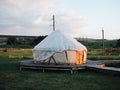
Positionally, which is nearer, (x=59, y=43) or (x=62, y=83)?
(x=62, y=83)

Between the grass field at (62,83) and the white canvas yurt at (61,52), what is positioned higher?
the white canvas yurt at (61,52)

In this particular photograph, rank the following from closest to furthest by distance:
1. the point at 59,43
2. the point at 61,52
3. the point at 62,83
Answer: the point at 62,83 → the point at 61,52 → the point at 59,43

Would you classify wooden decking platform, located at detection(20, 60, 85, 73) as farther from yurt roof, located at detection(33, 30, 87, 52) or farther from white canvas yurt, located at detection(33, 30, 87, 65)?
yurt roof, located at detection(33, 30, 87, 52)

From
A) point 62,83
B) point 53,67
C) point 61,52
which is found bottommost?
point 62,83

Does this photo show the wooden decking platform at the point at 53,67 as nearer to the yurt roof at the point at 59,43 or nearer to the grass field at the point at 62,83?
the yurt roof at the point at 59,43

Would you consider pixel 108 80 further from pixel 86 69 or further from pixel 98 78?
pixel 86 69

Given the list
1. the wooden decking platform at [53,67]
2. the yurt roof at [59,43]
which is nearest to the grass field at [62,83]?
the wooden decking platform at [53,67]

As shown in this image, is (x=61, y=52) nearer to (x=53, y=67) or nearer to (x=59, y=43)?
(x=59, y=43)

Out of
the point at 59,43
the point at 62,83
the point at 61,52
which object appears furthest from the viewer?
the point at 59,43

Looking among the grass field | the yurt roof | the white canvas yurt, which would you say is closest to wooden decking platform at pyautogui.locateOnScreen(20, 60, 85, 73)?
the white canvas yurt

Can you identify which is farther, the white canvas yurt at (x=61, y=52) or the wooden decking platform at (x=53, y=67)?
the white canvas yurt at (x=61, y=52)

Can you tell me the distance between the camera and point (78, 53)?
19672 mm

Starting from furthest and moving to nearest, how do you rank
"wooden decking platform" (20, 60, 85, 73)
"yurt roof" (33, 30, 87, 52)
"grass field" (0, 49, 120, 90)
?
"yurt roof" (33, 30, 87, 52)
"wooden decking platform" (20, 60, 85, 73)
"grass field" (0, 49, 120, 90)

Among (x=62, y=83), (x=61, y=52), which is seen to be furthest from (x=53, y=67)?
(x=62, y=83)
